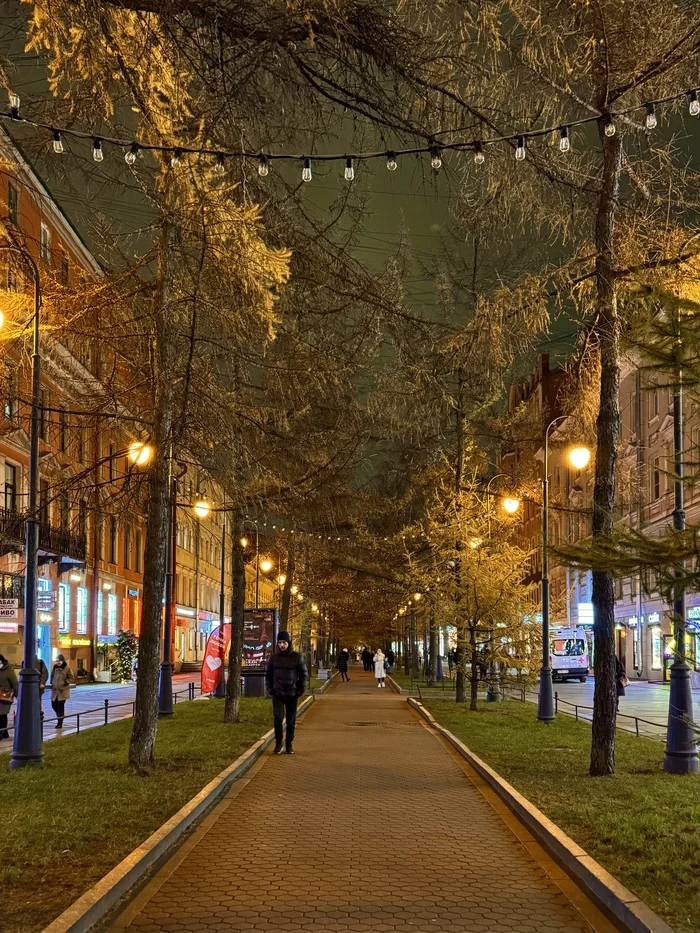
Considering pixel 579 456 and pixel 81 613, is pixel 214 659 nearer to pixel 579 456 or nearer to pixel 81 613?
pixel 579 456

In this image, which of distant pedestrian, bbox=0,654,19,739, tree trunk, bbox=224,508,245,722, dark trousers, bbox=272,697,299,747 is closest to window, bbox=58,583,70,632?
tree trunk, bbox=224,508,245,722

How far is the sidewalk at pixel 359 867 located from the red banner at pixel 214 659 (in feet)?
53.0

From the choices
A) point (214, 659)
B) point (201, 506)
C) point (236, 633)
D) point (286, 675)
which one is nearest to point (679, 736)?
point (286, 675)

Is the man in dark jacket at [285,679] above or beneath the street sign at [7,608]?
beneath

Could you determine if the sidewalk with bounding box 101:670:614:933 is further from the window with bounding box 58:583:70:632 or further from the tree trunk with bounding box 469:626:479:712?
the window with bounding box 58:583:70:632

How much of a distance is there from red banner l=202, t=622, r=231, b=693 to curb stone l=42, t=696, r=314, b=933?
17.3m

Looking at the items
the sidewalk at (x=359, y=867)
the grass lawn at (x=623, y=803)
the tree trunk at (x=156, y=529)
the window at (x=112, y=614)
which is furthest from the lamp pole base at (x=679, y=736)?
the window at (x=112, y=614)

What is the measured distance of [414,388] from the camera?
11.6 meters

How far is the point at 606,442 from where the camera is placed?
1352 centimetres

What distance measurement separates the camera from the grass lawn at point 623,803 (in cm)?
727

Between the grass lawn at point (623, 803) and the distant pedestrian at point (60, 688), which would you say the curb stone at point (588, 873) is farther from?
the distant pedestrian at point (60, 688)

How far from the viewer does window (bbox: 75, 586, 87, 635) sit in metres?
46.5

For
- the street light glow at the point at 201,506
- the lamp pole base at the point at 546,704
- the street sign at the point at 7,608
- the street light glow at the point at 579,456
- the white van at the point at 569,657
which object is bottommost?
the white van at the point at 569,657

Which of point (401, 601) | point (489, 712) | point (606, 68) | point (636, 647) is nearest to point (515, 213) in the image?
point (606, 68)
